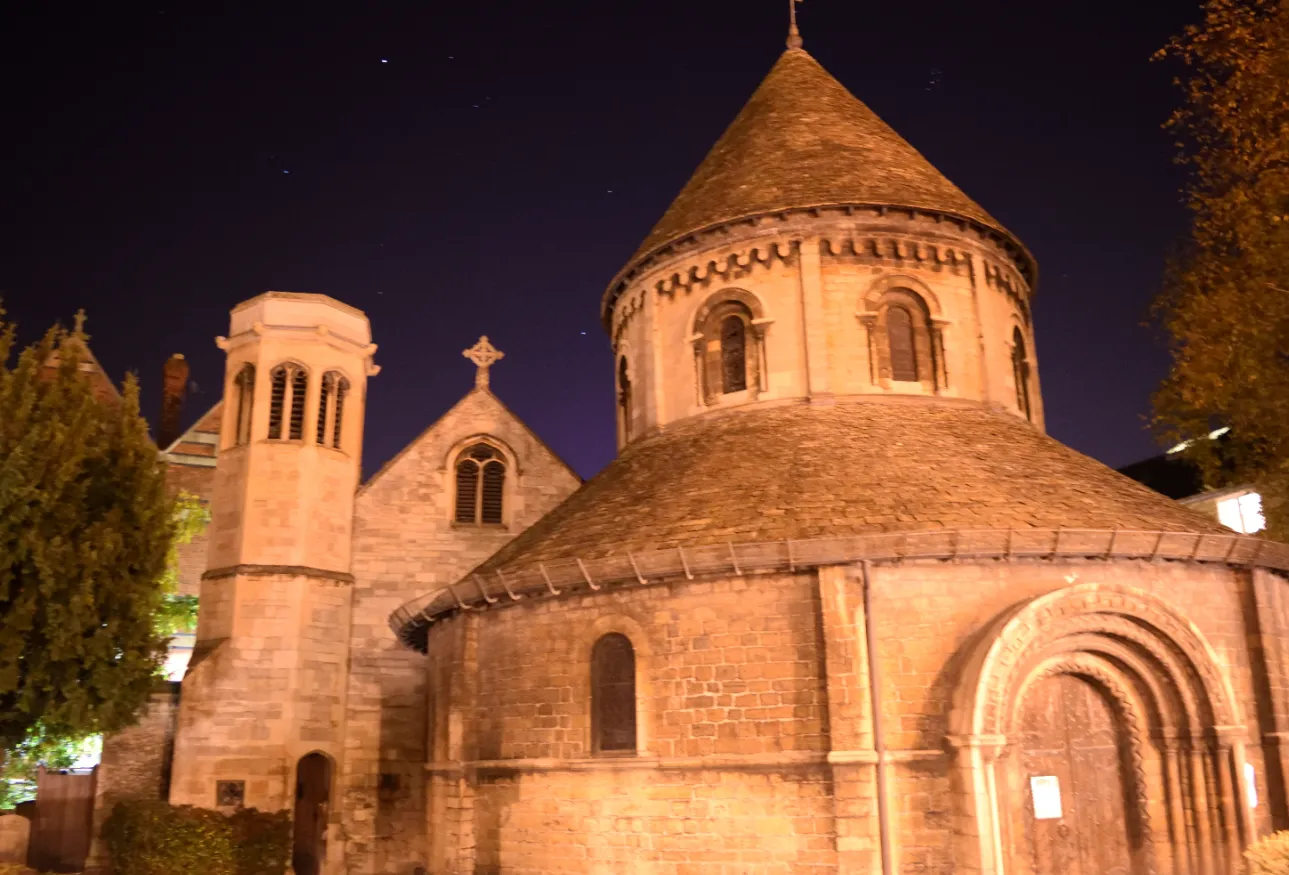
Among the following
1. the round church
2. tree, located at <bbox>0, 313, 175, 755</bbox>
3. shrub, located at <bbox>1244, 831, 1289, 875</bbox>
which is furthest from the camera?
tree, located at <bbox>0, 313, 175, 755</bbox>

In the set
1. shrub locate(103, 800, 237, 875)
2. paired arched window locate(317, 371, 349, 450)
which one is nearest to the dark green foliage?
shrub locate(103, 800, 237, 875)

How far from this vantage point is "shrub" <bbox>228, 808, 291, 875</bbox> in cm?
1775

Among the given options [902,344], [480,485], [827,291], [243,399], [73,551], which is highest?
[827,291]

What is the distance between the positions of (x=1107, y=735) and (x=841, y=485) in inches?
181

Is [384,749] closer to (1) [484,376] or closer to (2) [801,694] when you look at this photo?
(1) [484,376]

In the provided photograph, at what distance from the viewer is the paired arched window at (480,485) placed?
2299cm

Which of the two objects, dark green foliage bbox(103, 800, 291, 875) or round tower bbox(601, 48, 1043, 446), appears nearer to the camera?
dark green foliage bbox(103, 800, 291, 875)

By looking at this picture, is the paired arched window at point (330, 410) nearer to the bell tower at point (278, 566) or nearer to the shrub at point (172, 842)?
the bell tower at point (278, 566)

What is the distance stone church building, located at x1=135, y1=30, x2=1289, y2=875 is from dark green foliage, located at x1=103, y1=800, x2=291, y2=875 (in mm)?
639

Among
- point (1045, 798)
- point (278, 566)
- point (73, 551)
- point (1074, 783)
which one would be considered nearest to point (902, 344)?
point (1074, 783)

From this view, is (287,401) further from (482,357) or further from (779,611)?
(779,611)

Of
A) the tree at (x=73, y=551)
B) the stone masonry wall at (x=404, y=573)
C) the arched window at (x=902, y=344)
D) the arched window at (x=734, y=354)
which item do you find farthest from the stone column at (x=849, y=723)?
the stone masonry wall at (x=404, y=573)

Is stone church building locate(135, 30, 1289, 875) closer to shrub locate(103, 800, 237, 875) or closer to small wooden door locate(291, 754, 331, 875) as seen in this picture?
small wooden door locate(291, 754, 331, 875)

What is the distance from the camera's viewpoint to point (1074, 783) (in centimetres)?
1273
